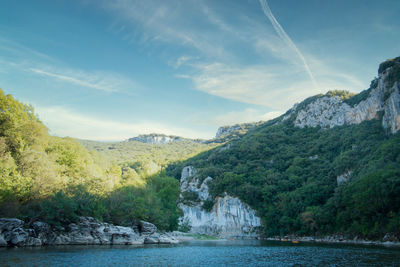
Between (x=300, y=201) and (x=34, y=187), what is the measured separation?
7208 centimetres

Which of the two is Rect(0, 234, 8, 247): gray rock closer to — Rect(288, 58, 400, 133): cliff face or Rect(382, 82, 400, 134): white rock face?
Rect(382, 82, 400, 134): white rock face

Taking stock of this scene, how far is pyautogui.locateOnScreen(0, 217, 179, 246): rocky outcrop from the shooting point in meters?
31.0

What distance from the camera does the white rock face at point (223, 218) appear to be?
95.9 meters

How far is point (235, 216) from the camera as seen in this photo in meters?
98.1

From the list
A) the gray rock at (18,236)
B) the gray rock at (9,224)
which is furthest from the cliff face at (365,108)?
the gray rock at (9,224)

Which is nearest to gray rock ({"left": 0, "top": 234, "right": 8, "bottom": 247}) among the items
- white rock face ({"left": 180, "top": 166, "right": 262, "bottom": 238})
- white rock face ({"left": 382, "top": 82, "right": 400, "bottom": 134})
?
white rock face ({"left": 180, "top": 166, "right": 262, "bottom": 238})

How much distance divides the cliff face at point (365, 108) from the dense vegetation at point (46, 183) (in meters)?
74.0

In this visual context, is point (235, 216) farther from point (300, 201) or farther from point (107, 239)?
point (107, 239)

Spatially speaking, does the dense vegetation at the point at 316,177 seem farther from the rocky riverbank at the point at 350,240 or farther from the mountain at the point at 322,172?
the rocky riverbank at the point at 350,240

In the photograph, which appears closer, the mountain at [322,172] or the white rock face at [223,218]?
the mountain at [322,172]

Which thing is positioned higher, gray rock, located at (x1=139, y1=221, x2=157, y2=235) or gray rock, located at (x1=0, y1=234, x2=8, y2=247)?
gray rock, located at (x1=0, y1=234, x2=8, y2=247)

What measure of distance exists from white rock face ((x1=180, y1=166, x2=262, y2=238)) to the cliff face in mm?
52499

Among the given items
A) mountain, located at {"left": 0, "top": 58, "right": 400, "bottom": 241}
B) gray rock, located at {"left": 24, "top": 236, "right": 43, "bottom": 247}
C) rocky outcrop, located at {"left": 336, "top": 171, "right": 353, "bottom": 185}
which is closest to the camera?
gray rock, located at {"left": 24, "top": 236, "right": 43, "bottom": 247}

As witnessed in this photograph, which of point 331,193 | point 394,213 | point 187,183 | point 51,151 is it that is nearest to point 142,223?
point 51,151
